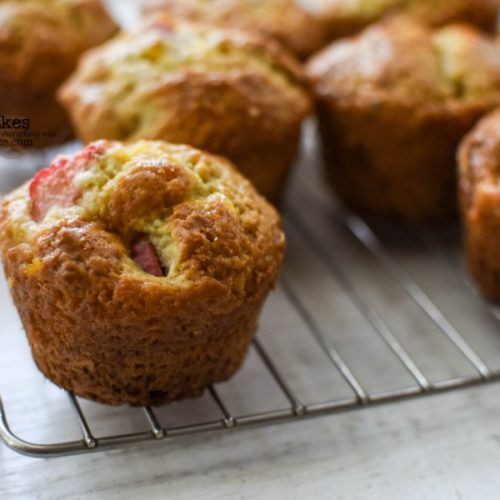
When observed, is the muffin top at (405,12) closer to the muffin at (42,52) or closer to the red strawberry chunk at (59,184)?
the muffin at (42,52)

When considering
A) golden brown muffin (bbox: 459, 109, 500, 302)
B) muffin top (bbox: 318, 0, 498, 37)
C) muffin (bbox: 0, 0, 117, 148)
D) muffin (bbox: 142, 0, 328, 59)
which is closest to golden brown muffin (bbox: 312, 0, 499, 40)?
muffin top (bbox: 318, 0, 498, 37)

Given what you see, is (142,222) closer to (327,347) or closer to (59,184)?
(59,184)

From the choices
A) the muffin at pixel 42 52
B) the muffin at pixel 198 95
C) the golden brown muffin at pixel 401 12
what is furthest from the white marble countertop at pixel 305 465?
the golden brown muffin at pixel 401 12

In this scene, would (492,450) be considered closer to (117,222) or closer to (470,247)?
(470,247)

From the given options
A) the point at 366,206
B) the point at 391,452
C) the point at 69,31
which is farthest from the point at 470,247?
the point at 69,31

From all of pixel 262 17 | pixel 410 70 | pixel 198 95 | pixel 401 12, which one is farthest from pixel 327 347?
pixel 401 12

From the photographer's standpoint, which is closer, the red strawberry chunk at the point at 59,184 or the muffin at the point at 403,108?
the red strawberry chunk at the point at 59,184
